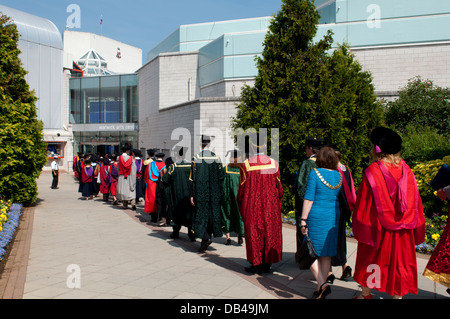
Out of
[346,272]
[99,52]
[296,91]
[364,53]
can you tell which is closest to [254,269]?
[346,272]

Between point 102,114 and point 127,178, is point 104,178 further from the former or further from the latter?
point 102,114

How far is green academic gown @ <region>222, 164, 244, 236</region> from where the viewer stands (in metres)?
7.32

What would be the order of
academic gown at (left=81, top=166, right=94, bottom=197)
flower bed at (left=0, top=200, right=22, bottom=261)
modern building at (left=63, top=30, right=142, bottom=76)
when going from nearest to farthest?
flower bed at (left=0, top=200, right=22, bottom=261) → academic gown at (left=81, top=166, right=94, bottom=197) → modern building at (left=63, top=30, right=142, bottom=76)

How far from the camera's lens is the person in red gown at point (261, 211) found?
5.37m

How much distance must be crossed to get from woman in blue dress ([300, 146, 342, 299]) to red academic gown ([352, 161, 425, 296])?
484 mm

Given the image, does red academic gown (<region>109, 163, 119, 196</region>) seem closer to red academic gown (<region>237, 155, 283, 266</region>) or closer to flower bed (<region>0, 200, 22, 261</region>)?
flower bed (<region>0, 200, 22, 261</region>)

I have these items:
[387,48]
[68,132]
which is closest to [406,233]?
[387,48]

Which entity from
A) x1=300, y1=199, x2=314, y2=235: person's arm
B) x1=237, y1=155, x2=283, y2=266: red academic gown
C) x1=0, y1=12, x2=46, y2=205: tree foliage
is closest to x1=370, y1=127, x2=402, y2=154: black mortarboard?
x1=300, y1=199, x2=314, y2=235: person's arm

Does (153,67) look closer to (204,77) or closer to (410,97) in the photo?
(204,77)

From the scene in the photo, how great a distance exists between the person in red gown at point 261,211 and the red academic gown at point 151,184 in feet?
15.3

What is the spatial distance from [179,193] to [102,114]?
31.3 m

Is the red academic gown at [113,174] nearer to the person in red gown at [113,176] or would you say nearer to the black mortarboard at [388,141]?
the person in red gown at [113,176]

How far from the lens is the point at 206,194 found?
691cm
